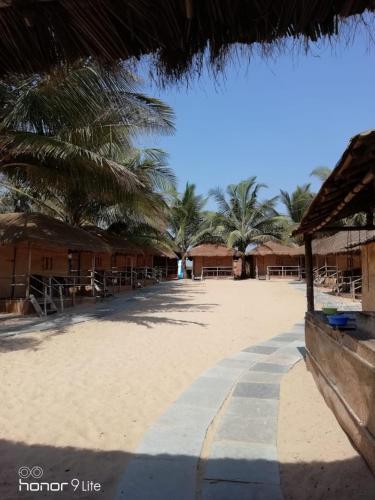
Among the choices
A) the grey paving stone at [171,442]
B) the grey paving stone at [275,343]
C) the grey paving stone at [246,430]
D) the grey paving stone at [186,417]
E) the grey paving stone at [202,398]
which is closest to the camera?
the grey paving stone at [171,442]

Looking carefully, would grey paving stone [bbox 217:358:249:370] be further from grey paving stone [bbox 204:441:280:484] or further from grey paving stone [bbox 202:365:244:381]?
grey paving stone [bbox 204:441:280:484]

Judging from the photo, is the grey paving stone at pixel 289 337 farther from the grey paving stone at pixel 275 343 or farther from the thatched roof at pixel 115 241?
the thatched roof at pixel 115 241

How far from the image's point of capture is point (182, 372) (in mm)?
6906

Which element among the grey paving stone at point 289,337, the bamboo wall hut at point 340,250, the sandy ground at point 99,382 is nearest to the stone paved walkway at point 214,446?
the sandy ground at point 99,382

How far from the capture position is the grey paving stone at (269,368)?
684 cm

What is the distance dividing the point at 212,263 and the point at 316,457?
32.5 metres

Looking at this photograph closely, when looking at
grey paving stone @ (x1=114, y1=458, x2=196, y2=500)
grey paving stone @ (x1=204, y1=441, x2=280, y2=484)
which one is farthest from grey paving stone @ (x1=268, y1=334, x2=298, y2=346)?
grey paving stone @ (x1=114, y1=458, x2=196, y2=500)

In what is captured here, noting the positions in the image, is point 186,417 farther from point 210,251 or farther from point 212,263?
point 212,263

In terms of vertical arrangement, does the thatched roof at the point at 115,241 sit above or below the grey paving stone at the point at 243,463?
above

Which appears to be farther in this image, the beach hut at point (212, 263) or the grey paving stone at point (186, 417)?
the beach hut at point (212, 263)

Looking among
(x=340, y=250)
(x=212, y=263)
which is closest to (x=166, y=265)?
(x=212, y=263)

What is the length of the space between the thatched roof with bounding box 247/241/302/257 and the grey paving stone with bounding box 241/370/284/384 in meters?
26.9

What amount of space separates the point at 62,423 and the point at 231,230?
29894 millimetres

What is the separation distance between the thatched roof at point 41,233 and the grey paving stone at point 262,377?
923cm
